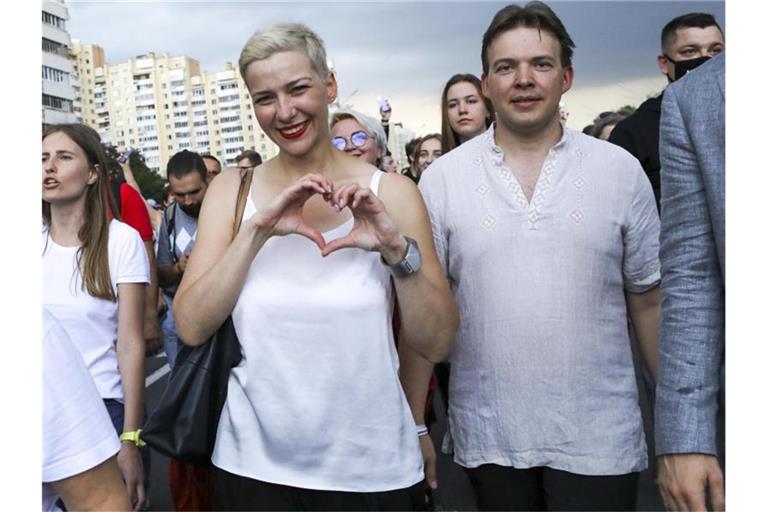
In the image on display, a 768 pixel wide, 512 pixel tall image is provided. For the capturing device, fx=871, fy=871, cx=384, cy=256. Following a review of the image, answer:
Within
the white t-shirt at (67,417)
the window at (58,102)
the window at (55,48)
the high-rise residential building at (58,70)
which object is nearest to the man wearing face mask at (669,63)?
the white t-shirt at (67,417)

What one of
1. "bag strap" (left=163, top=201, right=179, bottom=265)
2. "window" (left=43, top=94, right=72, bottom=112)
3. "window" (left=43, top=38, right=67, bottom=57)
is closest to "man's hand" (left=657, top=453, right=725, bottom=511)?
"bag strap" (left=163, top=201, right=179, bottom=265)

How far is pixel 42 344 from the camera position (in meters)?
1.50

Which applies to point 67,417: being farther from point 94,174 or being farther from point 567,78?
point 94,174

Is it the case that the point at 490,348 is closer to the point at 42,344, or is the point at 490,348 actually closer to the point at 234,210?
the point at 234,210

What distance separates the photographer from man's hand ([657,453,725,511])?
1700 millimetres

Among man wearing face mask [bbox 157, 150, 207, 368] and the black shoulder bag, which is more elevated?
man wearing face mask [bbox 157, 150, 207, 368]

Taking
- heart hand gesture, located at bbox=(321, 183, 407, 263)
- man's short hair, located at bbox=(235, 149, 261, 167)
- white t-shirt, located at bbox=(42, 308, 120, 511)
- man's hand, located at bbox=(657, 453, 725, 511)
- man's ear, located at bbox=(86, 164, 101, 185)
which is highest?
man's short hair, located at bbox=(235, 149, 261, 167)

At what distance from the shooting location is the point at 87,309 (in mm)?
3092

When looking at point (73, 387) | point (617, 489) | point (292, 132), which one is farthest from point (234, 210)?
point (617, 489)

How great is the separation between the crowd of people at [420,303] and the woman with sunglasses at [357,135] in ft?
3.97

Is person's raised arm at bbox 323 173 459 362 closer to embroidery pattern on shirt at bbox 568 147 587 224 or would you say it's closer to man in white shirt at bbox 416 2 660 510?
man in white shirt at bbox 416 2 660 510

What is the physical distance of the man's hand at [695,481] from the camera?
1.70 metres

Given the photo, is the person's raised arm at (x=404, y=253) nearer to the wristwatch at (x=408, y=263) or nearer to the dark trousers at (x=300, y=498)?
the wristwatch at (x=408, y=263)
